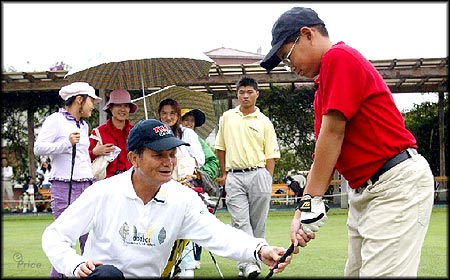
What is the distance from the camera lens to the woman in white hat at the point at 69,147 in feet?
20.2

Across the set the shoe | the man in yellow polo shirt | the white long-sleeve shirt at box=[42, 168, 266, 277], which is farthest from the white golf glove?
the man in yellow polo shirt

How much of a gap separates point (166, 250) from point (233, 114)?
417 cm

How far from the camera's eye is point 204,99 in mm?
8555

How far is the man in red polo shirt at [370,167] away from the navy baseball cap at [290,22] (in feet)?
0.62

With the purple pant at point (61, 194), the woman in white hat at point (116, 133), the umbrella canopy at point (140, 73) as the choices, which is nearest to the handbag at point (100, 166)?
the woman in white hat at point (116, 133)

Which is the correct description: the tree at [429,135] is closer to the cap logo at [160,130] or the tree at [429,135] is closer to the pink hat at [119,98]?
the pink hat at [119,98]

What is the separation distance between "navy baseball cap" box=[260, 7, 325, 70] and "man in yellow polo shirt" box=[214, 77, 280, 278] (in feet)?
13.2

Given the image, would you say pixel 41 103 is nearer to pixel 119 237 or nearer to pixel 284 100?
pixel 284 100

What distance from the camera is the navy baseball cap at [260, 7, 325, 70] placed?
3.50m

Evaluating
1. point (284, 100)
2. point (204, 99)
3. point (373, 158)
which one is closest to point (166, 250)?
Result: point (373, 158)

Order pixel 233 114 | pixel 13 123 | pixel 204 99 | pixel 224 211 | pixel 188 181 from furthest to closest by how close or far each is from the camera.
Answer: pixel 13 123 → pixel 224 211 → pixel 204 99 → pixel 233 114 → pixel 188 181

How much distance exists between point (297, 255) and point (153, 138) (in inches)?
198

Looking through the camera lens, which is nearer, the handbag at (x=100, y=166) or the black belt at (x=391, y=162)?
the black belt at (x=391, y=162)

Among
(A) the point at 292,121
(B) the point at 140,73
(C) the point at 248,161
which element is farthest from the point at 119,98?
(A) the point at 292,121
